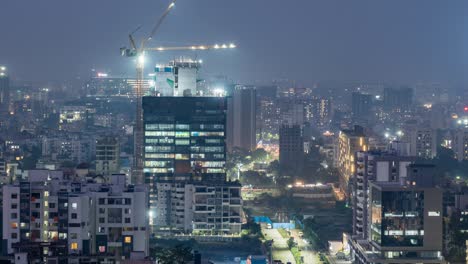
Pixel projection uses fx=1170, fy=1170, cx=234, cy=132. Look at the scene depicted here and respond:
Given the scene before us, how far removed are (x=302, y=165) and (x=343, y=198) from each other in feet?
17.4

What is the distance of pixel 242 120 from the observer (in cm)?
3616

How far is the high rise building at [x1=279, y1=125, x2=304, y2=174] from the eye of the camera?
30.2 m

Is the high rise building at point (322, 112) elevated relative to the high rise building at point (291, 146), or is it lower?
elevated

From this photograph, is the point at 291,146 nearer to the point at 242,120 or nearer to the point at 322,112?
the point at 242,120

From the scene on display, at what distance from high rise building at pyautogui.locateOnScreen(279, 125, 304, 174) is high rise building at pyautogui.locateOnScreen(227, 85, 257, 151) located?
2.92 meters

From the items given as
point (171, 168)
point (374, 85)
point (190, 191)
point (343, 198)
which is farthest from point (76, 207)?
point (374, 85)

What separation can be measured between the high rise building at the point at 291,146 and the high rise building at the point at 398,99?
17.4m

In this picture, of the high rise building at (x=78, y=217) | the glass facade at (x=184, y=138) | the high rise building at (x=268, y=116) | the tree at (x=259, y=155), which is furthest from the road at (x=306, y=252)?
the high rise building at (x=268, y=116)

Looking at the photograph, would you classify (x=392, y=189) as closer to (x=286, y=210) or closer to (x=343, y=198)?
(x=286, y=210)

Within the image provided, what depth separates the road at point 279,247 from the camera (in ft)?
53.2

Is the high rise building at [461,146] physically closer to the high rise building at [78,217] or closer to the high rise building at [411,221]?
the high rise building at [411,221]

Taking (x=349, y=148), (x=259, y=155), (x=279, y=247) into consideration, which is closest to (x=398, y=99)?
(x=259, y=155)

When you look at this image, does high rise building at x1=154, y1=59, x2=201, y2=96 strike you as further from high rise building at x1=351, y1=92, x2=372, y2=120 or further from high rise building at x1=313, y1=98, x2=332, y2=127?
high rise building at x1=351, y1=92, x2=372, y2=120

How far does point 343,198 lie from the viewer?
23812mm
